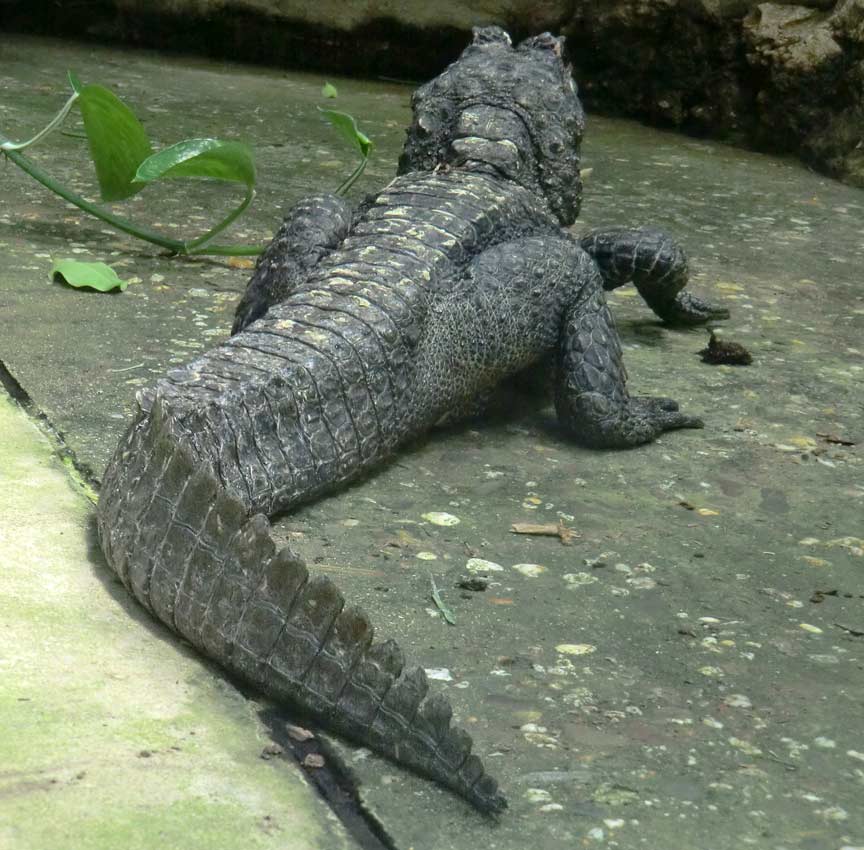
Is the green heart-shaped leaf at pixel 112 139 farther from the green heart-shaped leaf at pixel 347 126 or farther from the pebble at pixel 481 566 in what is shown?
the pebble at pixel 481 566

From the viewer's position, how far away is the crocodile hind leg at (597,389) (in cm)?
377

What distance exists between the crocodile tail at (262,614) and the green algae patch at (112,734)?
8 centimetres

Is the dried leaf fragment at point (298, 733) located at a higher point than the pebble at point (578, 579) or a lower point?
lower

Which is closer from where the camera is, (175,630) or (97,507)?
(175,630)

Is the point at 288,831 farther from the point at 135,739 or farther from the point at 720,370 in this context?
the point at 720,370

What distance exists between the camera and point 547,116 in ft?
14.2

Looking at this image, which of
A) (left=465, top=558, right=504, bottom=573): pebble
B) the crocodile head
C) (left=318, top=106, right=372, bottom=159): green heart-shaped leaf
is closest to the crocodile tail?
(left=465, top=558, right=504, bottom=573): pebble

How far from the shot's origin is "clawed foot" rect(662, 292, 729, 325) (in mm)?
4727

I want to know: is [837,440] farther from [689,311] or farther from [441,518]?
[441,518]

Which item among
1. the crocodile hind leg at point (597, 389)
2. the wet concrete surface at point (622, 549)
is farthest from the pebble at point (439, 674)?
the crocodile hind leg at point (597, 389)

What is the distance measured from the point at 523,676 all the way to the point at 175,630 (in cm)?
62

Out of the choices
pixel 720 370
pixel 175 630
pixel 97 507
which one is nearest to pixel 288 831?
pixel 175 630

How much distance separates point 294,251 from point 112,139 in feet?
3.00

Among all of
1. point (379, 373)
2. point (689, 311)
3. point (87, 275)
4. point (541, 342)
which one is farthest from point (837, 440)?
point (87, 275)
